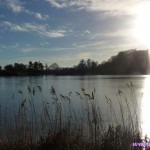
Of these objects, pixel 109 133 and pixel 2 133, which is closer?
pixel 109 133

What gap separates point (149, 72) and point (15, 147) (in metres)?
152

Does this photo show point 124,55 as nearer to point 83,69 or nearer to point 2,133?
point 83,69

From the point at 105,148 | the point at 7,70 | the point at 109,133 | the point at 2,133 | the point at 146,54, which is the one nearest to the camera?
the point at 105,148

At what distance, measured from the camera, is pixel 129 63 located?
152 m

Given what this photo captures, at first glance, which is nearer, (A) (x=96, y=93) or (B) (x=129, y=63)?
(A) (x=96, y=93)

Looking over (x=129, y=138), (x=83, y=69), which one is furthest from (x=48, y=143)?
(x=83, y=69)

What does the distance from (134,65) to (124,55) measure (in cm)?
752

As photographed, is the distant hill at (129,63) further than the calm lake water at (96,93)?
Yes

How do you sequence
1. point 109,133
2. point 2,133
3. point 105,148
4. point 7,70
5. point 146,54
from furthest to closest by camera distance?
1. point 7,70
2. point 146,54
3. point 2,133
4. point 109,133
5. point 105,148

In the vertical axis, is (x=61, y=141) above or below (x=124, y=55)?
below

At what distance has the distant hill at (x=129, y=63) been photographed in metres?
148

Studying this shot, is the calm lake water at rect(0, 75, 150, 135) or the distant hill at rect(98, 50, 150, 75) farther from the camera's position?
the distant hill at rect(98, 50, 150, 75)

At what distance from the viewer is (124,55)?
15112 centimetres

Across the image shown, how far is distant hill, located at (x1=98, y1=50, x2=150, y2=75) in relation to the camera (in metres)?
148
